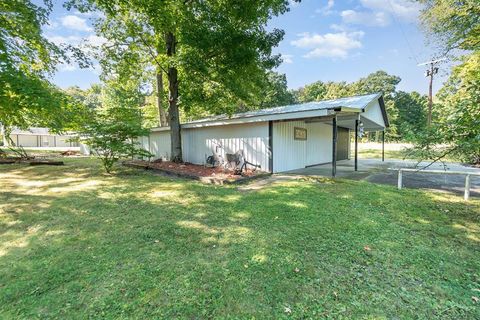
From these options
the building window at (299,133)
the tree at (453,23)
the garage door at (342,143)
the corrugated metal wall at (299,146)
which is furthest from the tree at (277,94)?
the building window at (299,133)

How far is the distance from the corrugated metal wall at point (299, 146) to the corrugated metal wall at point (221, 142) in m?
0.57

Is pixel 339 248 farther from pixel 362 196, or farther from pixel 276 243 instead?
pixel 362 196

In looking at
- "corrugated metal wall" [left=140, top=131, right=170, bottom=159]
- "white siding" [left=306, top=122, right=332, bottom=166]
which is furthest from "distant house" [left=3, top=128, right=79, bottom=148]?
"white siding" [left=306, top=122, right=332, bottom=166]

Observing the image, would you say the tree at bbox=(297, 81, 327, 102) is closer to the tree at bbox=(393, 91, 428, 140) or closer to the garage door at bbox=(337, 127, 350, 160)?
the tree at bbox=(393, 91, 428, 140)

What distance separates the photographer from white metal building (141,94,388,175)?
330 inches

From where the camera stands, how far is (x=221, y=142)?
10.7 metres

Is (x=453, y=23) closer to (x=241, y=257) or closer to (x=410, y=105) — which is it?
(x=241, y=257)

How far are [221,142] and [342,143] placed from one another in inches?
358

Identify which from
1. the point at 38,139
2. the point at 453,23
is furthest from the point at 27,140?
the point at 453,23

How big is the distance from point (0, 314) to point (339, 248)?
3710 mm

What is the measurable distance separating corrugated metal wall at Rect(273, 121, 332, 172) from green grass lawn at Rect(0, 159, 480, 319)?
401cm

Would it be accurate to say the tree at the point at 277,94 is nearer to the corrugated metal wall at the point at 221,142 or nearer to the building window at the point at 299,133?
the corrugated metal wall at the point at 221,142

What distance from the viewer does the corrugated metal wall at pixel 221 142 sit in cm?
927

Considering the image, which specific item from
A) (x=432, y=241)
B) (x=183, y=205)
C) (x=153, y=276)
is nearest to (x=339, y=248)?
(x=432, y=241)
